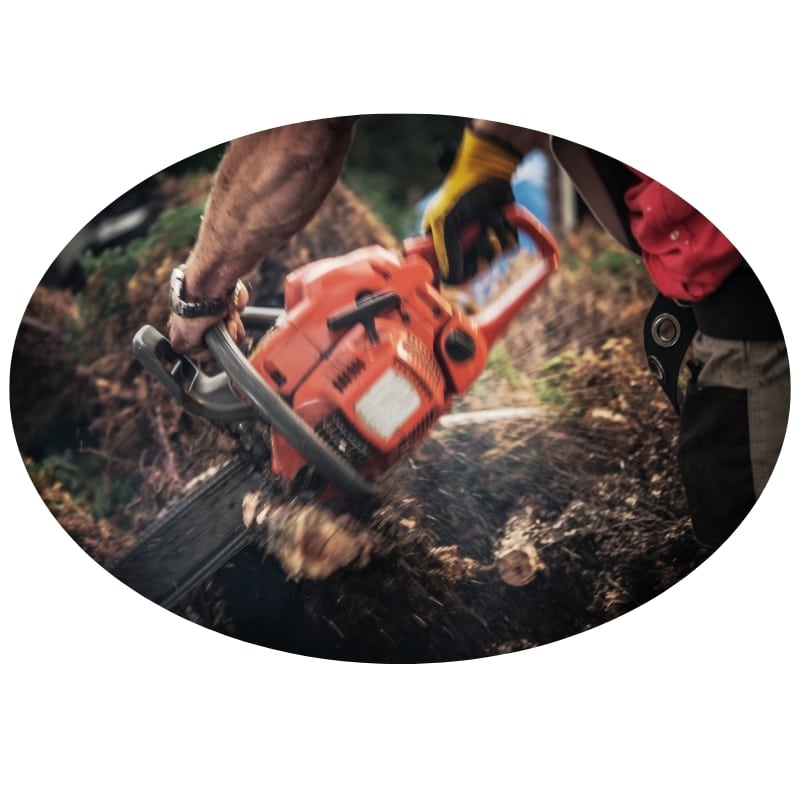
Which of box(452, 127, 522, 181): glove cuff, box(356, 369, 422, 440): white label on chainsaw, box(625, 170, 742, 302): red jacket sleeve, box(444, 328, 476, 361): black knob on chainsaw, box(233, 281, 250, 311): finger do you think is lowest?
box(356, 369, 422, 440): white label on chainsaw

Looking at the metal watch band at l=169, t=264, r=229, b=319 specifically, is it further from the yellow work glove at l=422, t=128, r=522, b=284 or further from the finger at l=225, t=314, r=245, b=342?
the yellow work glove at l=422, t=128, r=522, b=284

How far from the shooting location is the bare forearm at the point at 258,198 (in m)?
3.14

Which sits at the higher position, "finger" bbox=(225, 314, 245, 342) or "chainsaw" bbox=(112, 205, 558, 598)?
"finger" bbox=(225, 314, 245, 342)

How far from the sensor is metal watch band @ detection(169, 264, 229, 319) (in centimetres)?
306

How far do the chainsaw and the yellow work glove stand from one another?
0.22ft

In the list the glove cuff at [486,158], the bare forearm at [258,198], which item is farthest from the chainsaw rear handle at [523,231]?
the bare forearm at [258,198]

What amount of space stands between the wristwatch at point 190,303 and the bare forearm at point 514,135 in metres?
0.86

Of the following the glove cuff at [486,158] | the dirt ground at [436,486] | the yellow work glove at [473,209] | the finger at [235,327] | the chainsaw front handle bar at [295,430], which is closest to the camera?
the dirt ground at [436,486]

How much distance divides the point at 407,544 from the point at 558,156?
1.25 m

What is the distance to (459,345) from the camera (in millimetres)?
3088

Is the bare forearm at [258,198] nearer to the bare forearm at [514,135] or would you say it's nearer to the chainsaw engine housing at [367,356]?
the chainsaw engine housing at [367,356]

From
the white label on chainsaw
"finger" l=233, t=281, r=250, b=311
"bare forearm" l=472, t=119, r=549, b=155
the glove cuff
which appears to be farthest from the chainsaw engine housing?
"bare forearm" l=472, t=119, r=549, b=155

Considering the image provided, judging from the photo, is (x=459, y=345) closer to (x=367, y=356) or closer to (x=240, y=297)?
(x=367, y=356)

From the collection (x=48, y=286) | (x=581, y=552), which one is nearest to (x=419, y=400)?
(x=581, y=552)
